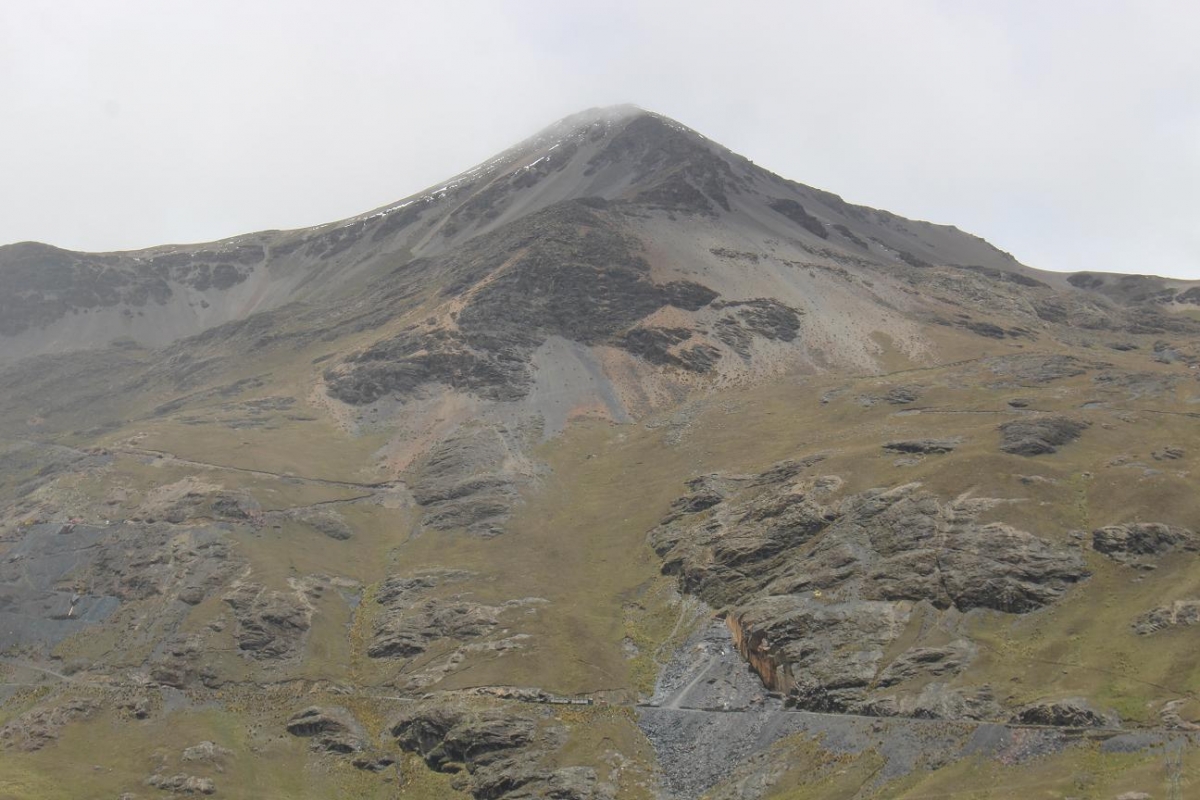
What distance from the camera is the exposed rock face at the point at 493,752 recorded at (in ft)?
205

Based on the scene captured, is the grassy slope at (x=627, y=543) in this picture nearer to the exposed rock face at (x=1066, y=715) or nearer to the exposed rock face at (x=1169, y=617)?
the exposed rock face at (x=1169, y=617)

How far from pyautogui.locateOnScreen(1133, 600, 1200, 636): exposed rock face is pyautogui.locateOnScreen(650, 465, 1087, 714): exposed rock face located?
24.0 ft

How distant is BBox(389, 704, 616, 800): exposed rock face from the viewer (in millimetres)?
62406

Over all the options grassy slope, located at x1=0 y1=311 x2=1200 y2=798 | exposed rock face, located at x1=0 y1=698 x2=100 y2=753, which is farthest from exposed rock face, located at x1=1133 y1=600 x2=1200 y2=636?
exposed rock face, located at x1=0 y1=698 x2=100 y2=753

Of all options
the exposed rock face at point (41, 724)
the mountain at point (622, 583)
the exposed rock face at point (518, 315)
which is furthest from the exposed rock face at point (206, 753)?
the exposed rock face at point (518, 315)

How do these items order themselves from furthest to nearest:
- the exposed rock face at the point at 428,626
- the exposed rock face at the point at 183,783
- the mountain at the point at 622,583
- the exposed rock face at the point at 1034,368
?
the exposed rock face at the point at 1034,368
the exposed rock face at the point at 428,626
the exposed rock face at the point at 183,783
the mountain at the point at 622,583

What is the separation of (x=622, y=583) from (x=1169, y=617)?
5003 centimetres

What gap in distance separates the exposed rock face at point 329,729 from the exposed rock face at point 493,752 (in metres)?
3.13

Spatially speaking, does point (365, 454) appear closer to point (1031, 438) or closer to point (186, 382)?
point (186, 382)

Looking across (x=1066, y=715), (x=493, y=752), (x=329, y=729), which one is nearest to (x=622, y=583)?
(x=493, y=752)

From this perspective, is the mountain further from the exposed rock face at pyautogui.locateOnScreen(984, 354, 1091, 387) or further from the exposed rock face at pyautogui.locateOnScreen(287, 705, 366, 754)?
the exposed rock face at pyautogui.locateOnScreen(984, 354, 1091, 387)

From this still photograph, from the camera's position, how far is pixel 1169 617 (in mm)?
57562

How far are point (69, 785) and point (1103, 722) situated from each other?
67439mm

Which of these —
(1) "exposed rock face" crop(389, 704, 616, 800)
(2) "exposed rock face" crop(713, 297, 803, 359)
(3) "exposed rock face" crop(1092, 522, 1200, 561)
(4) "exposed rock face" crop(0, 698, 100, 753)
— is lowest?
(1) "exposed rock face" crop(389, 704, 616, 800)
